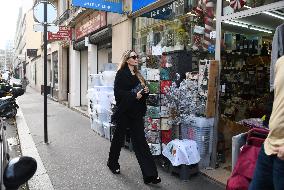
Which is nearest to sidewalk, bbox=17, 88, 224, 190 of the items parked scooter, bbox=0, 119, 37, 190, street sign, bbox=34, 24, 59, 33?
street sign, bbox=34, 24, 59, 33

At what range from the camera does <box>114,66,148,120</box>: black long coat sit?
5199mm

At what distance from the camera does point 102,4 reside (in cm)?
891

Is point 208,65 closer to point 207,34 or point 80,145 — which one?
point 207,34

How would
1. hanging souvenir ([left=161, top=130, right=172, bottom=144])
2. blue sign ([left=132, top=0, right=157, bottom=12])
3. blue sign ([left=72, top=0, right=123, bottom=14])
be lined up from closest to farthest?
hanging souvenir ([left=161, top=130, right=172, bottom=144]) → blue sign ([left=132, top=0, right=157, bottom=12]) → blue sign ([left=72, top=0, right=123, bottom=14])

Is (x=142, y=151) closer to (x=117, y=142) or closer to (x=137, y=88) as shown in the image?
(x=117, y=142)

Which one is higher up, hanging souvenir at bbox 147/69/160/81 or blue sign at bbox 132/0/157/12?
blue sign at bbox 132/0/157/12

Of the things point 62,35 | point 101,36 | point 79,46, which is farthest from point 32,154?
point 62,35

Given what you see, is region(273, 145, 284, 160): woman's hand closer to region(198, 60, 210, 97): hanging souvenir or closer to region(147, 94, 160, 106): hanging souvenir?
region(198, 60, 210, 97): hanging souvenir

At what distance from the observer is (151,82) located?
599 centimetres

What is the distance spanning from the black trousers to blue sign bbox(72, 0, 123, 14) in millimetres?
4389

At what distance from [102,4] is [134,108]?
14.8 ft

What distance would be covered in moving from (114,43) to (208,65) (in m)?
5.31

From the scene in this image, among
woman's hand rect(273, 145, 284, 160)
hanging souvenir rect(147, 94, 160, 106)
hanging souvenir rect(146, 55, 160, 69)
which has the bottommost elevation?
woman's hand rect(273, 145, 284, 160)

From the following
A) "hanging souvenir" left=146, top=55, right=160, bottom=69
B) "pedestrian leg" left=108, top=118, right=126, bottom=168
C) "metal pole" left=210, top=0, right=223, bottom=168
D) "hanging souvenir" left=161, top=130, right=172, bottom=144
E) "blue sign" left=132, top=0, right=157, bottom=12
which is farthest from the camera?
"blue sign" left=132, top=0, right=157, bottom=12
